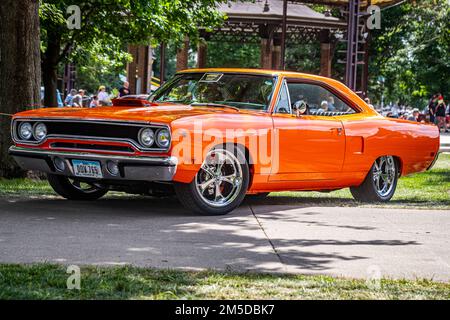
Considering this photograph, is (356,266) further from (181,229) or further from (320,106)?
(320,106)

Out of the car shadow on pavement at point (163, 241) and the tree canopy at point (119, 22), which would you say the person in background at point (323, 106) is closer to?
the car shadow on pavement at point (163, 241)

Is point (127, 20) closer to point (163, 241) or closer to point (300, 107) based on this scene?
point (300, 107)

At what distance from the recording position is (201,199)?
27.8 feet

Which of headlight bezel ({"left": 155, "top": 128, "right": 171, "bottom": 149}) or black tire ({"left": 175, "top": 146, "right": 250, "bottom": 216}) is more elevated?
headlight bezel ({"left": 155, "top": 128, "right": 171, "bottom": 149})

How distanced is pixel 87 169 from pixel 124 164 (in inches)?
16.7

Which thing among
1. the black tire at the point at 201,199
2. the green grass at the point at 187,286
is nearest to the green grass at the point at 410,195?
Result: the black tire at the point at 201,199

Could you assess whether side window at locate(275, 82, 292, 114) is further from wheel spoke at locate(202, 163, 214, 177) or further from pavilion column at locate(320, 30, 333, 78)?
pavilion column at locate(320, 30, 333, 78)

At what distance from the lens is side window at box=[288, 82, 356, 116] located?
9.82 metres

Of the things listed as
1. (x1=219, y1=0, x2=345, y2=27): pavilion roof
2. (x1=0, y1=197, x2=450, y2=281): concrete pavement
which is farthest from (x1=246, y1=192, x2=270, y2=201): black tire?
(x1=219, y1=0, x2=345, y2=27): pavilion roof

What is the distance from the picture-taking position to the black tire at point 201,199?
8367 mm

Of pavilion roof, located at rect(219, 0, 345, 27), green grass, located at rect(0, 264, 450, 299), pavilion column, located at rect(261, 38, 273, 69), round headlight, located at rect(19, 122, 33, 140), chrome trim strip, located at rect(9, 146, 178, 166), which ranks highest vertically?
pavilion roof, located at rect(219, 0, 345, 27)

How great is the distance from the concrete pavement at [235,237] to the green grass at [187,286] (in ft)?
1.15

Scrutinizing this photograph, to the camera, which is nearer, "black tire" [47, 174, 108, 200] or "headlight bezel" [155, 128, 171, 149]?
"headlight bezel" [155, 128, 171, 149]

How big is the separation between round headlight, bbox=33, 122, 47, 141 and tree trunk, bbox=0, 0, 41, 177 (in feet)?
10.7
